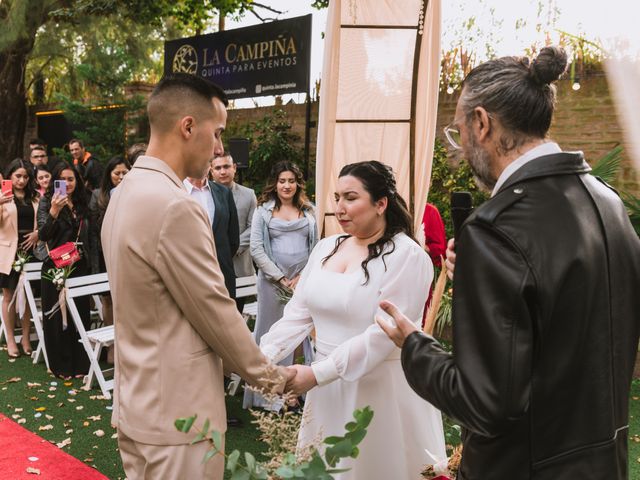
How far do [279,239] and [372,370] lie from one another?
3.16 meters

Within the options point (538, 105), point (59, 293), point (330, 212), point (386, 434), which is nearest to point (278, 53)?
point (59, 293)

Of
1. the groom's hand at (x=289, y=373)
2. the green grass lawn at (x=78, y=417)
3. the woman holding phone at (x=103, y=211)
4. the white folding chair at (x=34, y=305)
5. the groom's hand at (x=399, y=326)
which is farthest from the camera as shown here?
the white folding chair at (x=34, y=305)

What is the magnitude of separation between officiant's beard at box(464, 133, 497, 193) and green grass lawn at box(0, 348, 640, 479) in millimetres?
3581

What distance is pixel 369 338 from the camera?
266 cm

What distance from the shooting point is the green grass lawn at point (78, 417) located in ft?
15.1

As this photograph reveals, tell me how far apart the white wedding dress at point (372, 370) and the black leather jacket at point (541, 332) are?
3.87 ft

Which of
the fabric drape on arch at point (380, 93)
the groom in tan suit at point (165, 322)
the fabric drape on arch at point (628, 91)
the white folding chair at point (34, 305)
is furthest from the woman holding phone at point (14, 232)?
the fabric drape on arch at point (628, 91)

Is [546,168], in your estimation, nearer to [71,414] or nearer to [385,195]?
[385,195]

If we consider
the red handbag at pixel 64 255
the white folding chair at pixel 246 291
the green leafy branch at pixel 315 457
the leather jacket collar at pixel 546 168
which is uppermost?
the leather jacket collar at pixel 546 168

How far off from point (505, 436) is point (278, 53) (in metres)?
10.0

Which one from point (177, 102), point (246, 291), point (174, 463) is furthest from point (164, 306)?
point (246, 291)

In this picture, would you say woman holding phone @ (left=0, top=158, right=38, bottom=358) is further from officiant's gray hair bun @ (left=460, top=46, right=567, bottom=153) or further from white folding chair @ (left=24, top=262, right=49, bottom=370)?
officiant's gray hair bun @ (left=460, top=46, right=567, bottom=153)

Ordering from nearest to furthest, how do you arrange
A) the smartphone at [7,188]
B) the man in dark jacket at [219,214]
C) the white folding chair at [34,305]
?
the man in dark jacket at [219,214] → the white folding chair at [34,305] → the smartphone at [7,188]

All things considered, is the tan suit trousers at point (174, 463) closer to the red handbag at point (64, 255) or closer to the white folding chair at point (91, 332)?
the white folding chair at point (91, 332)
